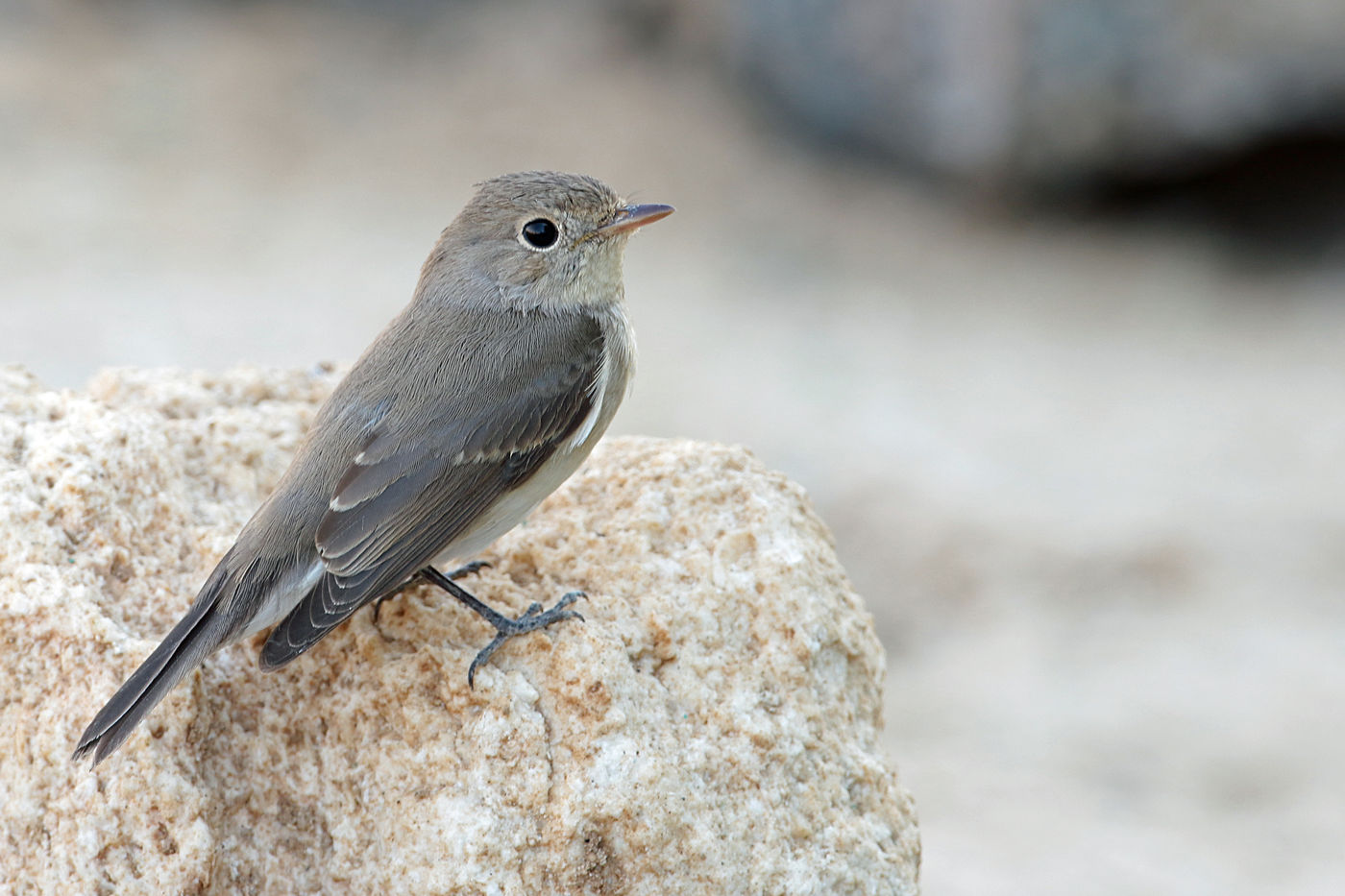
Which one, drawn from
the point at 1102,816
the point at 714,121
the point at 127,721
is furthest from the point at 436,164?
the point at 127,721

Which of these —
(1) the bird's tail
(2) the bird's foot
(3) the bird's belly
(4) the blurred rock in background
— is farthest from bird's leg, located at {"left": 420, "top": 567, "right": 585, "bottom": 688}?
(4) the blurred rock in background

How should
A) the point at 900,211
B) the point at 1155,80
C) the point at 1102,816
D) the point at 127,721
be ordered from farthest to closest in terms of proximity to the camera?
the point at 900,211 → the point at 1155,80 → the point at 1102,816 → the point at 127,721

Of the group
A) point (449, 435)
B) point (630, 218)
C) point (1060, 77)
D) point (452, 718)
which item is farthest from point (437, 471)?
point (1060, 77)

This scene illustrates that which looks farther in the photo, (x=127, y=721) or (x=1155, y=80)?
(x=1155, y=80)

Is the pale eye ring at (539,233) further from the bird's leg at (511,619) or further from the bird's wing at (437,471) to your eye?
the bird's leg at (511,619)

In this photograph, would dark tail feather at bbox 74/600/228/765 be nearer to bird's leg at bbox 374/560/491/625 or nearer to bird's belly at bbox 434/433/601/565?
bird's leg at bbox 374/560/491/625

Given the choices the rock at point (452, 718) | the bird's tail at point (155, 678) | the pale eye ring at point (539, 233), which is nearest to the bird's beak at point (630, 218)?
the pale eye ring at point (539, 233)

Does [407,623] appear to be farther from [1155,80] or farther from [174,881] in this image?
[1155,80]
